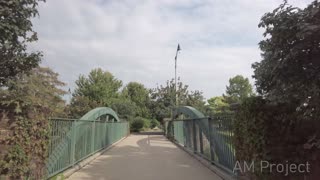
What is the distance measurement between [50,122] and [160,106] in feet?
181

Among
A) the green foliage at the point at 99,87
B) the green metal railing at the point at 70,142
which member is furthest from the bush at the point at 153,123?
the green metal railing at the point at 70,142

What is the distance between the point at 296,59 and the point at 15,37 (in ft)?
22.3

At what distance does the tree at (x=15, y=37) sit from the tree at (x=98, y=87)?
53246 mm

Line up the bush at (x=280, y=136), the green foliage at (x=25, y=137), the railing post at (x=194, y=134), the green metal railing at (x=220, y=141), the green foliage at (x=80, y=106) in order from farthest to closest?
the green foliage at (x=80, y=106) < the railing post at (x=194, y=134) < the green metal railing at (x=220, y=141) < the green foliage at (x=25, y=137) < the bush at (x=280, y=136)

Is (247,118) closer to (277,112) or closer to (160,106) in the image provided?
(277,112)

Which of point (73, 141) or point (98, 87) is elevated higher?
point (98, 87)

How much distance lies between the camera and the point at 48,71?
53000 millimetres

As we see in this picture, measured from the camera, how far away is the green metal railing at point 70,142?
9.92 m

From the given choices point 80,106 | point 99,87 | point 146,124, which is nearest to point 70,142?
point 80,106

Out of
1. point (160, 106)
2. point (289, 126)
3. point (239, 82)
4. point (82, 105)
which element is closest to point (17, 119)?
point (289, 126)

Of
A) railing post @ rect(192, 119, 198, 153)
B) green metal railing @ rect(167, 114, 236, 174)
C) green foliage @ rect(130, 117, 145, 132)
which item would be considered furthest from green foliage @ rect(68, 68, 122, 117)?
green metal railing @ rect(167, 114, 236, 174)

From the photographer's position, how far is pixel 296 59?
6.85 meters

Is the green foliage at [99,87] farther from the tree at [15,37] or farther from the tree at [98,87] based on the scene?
the tree at [15,37]

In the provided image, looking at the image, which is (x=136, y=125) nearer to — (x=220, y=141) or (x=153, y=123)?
(x=153, y=123)
